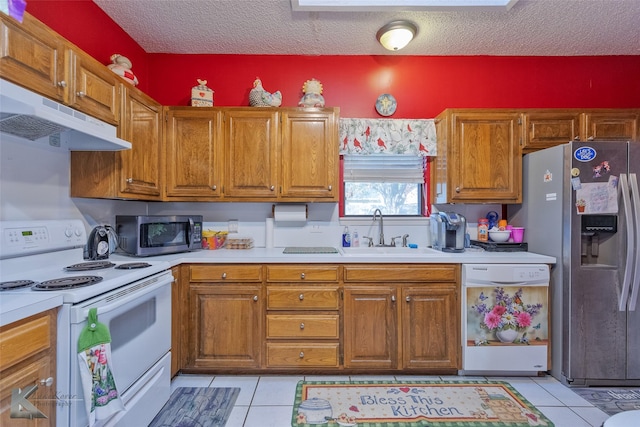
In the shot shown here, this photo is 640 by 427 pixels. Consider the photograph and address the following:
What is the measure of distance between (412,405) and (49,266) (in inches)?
89.0

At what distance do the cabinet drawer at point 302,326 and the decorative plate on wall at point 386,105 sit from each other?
6.06 feet

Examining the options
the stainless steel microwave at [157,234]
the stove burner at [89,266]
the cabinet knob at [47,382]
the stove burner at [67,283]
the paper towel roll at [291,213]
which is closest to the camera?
the cabinet knob at [47,382]

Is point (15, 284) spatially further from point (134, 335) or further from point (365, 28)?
point (365, 28)

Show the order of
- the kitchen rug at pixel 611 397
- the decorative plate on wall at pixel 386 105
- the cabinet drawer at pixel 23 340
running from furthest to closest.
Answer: the decorative plate on wall at pixel 386 105, the kitchen rug at pixel 611 397, the cabinet drawer at pixel 23 340

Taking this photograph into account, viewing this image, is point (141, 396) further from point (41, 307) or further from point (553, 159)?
point (553, 159)

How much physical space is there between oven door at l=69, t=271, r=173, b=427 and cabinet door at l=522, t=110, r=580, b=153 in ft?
9.40

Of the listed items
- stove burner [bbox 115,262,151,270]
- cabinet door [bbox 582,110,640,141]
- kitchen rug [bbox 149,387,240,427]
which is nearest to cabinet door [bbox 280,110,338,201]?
stove burner [bbox 115,262,151,270]

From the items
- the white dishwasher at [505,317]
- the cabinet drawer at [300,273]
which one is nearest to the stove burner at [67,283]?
the cabinet drawer at [300,273]

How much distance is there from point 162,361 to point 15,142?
1.43 m

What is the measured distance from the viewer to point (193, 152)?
2.49 meters

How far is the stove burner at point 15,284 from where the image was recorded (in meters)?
1.26

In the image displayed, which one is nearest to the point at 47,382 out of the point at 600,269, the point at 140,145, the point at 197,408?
the point at 197,408

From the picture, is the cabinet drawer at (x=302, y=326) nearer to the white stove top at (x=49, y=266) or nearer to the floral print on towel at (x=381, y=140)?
the white stove top at (x=49, y=266)

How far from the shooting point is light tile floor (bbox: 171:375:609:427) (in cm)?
178
